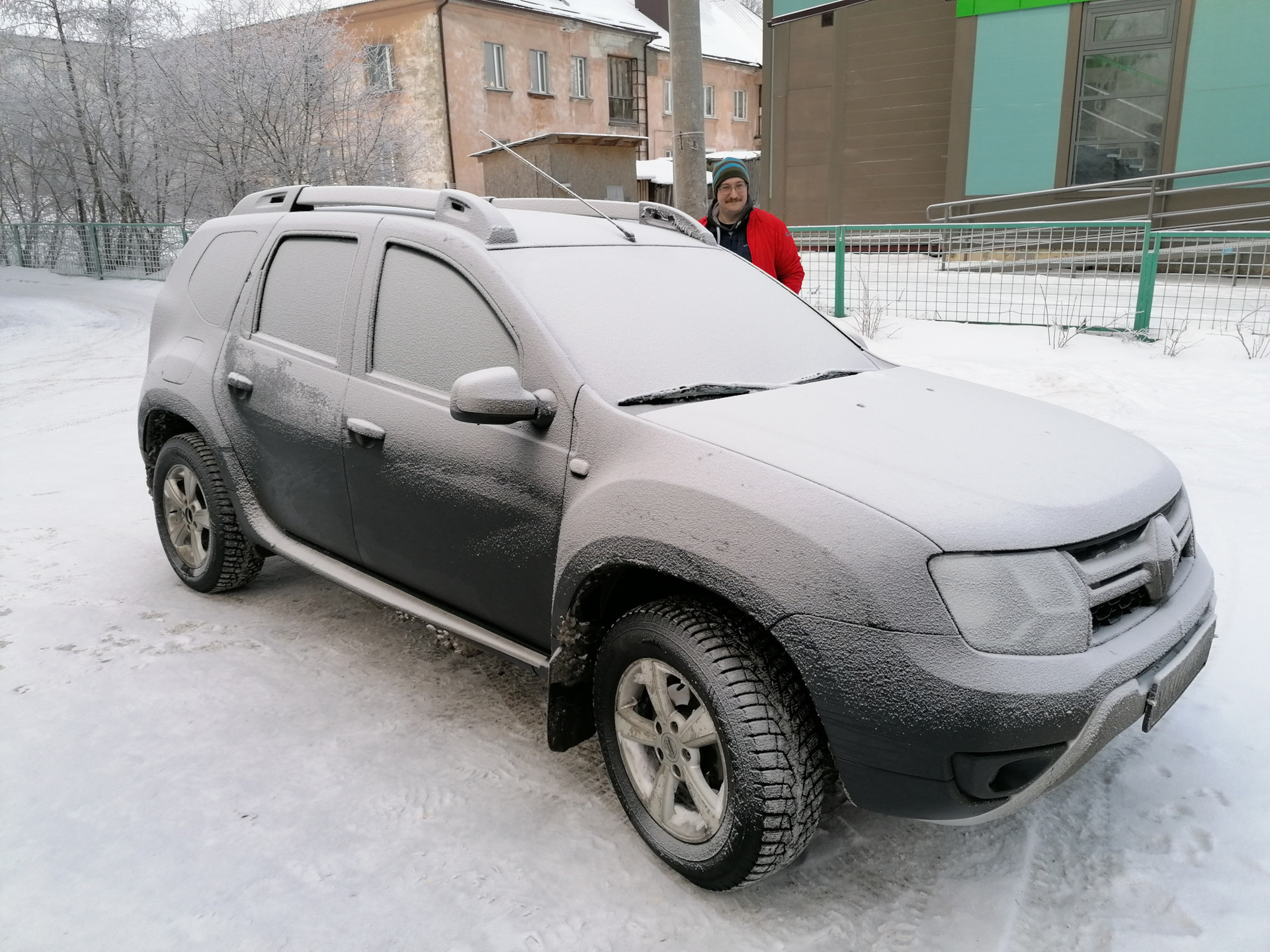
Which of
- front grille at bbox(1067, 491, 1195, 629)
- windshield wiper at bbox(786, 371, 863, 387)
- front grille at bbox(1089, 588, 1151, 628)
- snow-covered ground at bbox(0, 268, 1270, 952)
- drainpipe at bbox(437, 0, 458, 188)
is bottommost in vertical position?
snow-covered ground at bbox(0, 268, 1270, 952)

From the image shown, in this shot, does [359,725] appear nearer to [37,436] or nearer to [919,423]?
[919,423]

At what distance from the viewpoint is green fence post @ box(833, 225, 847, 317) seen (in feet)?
34.1

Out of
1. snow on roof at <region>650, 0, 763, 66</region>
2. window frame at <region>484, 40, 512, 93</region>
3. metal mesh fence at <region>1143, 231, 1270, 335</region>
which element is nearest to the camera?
metal mesh fence at <region>1143, 231, 1270, 335</region>

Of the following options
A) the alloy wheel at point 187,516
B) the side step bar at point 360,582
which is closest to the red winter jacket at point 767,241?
the side step bar at point 360,582

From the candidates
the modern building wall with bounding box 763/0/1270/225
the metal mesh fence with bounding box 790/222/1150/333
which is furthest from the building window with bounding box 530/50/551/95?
the metal mesh fence with bounding box 790/222/1150/333

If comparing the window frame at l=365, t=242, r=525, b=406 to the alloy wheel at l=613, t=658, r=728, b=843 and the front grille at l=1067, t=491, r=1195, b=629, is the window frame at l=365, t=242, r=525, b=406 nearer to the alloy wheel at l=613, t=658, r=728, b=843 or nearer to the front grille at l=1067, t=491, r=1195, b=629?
the alloy wheel at l=613, t=658, r=728, b=843

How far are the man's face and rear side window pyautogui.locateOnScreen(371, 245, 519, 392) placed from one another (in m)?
2.88

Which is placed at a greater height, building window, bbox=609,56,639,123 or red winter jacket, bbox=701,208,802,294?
building window, bbox=609,56,639,123

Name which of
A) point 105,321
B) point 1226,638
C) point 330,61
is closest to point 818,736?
point 1226,638

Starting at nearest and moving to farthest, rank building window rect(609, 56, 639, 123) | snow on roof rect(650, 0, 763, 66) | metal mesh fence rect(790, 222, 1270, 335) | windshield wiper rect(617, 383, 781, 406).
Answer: windshield wiper rect(617, 383, 781, 406) < metal mesh fence rect(790, 222, 1270, 335) < building window rect(609, 56, 639, 123) < snow on roof rect(650, 0, 763, 66)

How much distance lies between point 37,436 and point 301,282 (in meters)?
4.96

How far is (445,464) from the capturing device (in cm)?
292

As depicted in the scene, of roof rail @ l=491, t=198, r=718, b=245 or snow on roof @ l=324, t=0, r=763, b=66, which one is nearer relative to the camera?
roof rail @ l=491, t=198, r=718, b=245

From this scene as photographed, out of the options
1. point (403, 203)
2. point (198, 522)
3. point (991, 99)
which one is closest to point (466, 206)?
point (403, 203)
